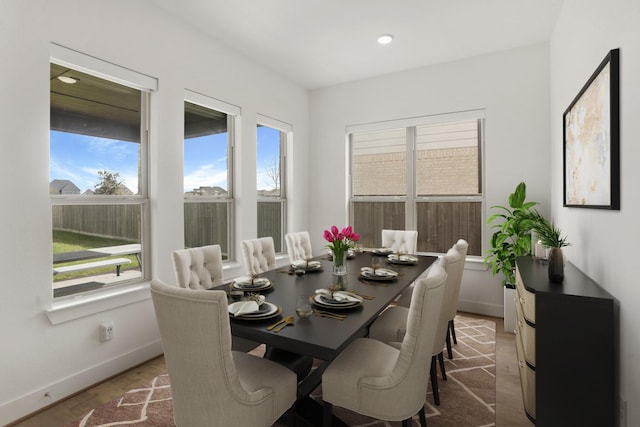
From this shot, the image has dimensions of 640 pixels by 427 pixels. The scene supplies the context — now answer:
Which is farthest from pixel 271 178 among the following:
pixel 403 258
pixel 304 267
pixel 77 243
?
pixel 77 243

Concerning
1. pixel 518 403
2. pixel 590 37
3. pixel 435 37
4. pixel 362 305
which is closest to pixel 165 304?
pixel 362 305

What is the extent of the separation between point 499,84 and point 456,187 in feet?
4.25

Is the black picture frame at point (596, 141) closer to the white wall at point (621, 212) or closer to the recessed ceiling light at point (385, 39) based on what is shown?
the white wall at point (621, 212)

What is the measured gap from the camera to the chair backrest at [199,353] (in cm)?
128

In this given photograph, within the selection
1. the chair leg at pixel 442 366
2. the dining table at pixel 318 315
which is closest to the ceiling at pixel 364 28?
the dining table at pixel 318 315

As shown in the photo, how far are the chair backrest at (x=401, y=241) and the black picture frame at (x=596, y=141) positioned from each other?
62.0 inches

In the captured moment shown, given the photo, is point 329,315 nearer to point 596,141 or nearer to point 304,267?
point 304,267

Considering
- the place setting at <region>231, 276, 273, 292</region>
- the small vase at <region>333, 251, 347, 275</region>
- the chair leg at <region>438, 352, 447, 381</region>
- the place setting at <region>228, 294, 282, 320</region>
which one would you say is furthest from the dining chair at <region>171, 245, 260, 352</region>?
the chair leg at <region>438, 352, 447, 381</region>

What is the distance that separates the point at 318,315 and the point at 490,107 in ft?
11.6

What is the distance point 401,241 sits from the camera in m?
4.03

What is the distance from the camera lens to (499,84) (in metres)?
3.96

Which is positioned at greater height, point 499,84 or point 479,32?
point 479,32

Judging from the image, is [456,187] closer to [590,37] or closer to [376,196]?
[376,196]

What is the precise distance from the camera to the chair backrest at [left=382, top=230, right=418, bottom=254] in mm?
3926
